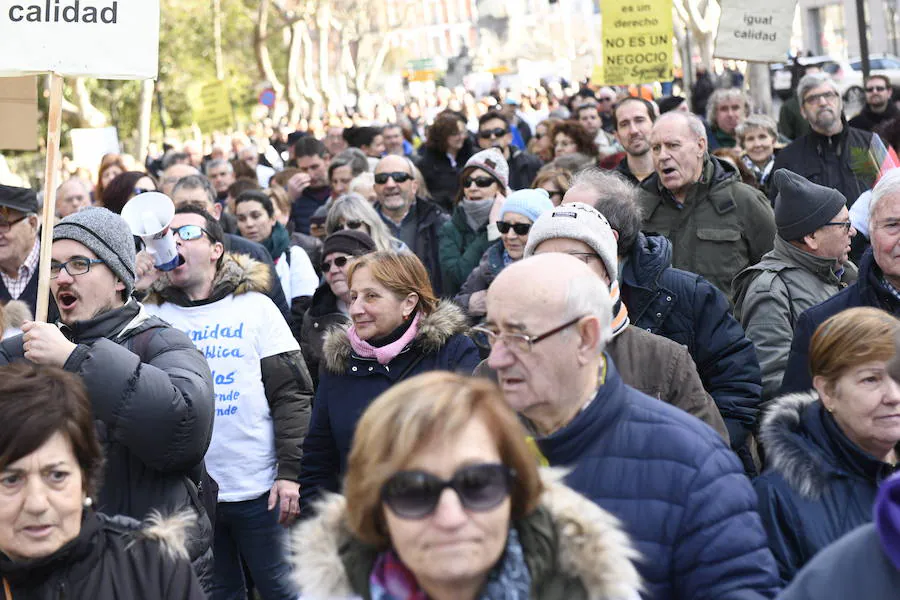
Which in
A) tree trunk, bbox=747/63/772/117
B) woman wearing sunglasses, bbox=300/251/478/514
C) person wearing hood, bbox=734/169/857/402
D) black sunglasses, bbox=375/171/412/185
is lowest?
woman wearing sunglasses, bbox=300/251/478/514

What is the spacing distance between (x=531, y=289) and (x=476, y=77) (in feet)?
142

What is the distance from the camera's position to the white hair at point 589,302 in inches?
132

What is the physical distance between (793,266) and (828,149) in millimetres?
3931

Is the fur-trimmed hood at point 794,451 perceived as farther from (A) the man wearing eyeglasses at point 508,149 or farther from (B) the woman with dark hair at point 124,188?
(A) the man wearing eyeglasses at point 508,149

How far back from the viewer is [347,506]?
8.59 ft

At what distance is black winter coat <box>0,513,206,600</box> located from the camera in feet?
11.1

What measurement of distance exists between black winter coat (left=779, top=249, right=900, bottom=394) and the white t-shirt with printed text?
221cm

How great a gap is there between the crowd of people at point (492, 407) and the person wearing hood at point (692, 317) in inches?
0.4

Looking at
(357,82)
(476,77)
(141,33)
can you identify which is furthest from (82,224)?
(357,82)

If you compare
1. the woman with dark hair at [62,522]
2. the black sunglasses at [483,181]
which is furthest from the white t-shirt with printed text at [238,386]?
the black sunglasses at [483,181]

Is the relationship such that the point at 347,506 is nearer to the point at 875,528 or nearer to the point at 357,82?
the point at 875,528

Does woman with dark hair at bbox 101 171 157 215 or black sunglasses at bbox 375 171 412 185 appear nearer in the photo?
woman with dark hair at bbox 101 171 157 215

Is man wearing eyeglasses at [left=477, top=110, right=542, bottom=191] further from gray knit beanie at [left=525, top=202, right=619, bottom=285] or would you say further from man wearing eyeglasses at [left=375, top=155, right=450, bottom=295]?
gray knit beanie at [left=525, top=202, right=619, bottom=285]

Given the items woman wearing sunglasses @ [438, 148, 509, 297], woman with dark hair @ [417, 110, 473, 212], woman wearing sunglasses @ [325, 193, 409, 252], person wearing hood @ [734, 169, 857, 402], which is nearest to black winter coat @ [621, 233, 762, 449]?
person wearing hood @ [734, 169, 857, 402]
